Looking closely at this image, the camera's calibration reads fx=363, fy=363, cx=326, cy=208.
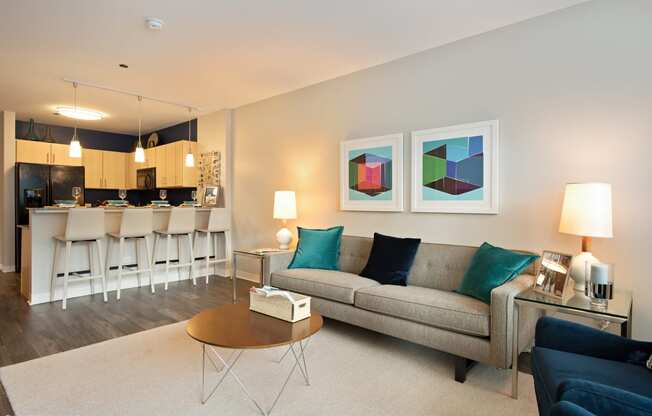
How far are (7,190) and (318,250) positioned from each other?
574 cm

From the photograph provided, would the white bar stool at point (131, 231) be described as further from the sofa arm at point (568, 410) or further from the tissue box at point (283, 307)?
the sofa arm at point (568, 410)


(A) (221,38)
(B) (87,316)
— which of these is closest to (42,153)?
(B) (87,316)

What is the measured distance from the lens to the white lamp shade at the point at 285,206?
175 inches

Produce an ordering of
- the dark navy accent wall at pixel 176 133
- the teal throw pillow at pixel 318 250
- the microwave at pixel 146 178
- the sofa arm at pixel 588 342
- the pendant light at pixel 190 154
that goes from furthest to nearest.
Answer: the microwave at pixel 146 178 < the dark navy accent wall at pixel 176 133 < the pendant light at pixel 190 154 < the teal throw pillow at pixel 318 250 < the sofa arm at pixel 588 342

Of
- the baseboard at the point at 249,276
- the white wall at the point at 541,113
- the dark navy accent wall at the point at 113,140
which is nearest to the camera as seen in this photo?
the white wall at the point at 541,113

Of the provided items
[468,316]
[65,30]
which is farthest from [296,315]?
[65,30]

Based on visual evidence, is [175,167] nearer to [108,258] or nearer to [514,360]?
[108,258]

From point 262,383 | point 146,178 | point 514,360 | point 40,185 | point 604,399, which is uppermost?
point 146,178

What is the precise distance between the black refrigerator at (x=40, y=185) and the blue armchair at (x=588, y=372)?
21.5 feet

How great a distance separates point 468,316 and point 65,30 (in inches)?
155

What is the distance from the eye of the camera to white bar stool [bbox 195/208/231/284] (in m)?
5.36

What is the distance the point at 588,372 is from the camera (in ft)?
4.98

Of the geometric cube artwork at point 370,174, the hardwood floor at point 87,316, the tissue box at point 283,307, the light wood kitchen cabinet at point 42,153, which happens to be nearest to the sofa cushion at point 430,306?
the tissue box at point 283,307

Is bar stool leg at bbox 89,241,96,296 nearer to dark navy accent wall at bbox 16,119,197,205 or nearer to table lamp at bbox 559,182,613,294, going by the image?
dark navy accent wall at bbox 16,119,197,205
